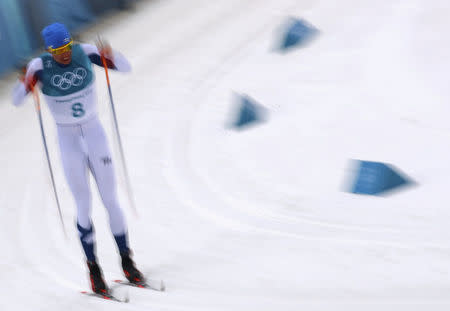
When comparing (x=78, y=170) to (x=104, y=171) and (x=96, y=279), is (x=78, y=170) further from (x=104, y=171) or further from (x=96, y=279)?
(x=96, y=279)

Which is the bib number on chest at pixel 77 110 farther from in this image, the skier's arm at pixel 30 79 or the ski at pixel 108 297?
the ski at pixel 108 297

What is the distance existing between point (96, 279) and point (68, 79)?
1.21m

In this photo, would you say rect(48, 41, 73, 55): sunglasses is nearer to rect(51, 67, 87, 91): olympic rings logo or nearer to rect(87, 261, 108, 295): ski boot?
rect(51, 67, 87, 91): olympic rings logo

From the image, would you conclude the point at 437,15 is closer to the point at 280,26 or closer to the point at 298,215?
the point at 280,26

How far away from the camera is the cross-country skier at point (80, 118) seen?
344cm

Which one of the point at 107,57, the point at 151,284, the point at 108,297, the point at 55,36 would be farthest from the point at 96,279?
the point at 55,36

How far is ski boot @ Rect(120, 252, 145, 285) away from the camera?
3.85 metres

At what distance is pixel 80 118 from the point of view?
11.6ft

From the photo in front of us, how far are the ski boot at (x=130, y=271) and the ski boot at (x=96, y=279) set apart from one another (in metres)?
0.16

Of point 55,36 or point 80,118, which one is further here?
point 80,118

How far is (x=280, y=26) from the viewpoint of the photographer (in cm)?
779

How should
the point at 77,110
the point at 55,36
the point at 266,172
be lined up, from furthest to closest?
the point at 266,172 → the point at 77,110 → the point at 55,36

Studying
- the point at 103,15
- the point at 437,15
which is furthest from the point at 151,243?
the point at 103,15

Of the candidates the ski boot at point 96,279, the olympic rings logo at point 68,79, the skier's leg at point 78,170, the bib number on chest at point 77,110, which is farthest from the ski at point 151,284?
the olympic rings logo at point 68,79
